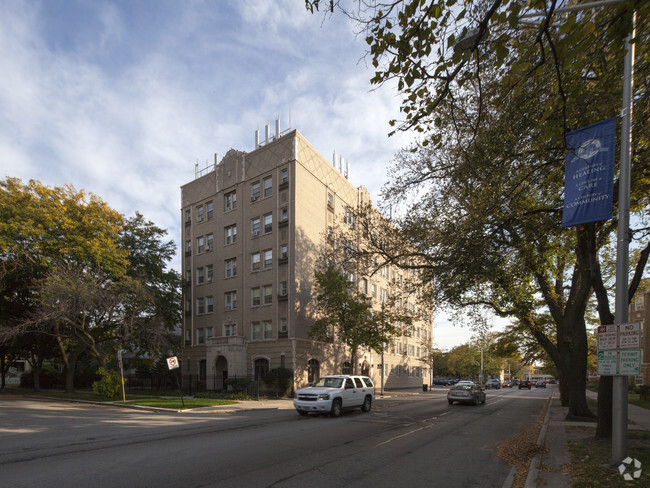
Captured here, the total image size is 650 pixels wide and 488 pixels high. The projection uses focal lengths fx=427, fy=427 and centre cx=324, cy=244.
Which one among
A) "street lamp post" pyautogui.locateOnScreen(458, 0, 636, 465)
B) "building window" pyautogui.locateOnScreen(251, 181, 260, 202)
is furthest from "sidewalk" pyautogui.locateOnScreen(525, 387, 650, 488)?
"building window" pyautogui.locateOnScreen(251, 181, 260, 202)

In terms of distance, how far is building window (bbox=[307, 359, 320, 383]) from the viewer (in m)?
33.7

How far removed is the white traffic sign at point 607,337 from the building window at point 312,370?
1075 inches

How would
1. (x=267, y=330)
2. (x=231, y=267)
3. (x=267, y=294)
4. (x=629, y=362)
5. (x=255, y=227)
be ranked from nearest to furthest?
1. (x=629, y=362)
2. (x=267, y=330)
3. (x=267, y=294)
4. (x=255, y=227)
5. (x=231, y=267)

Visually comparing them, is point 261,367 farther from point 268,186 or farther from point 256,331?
point 268,186

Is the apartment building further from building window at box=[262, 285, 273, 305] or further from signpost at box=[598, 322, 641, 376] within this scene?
signpost at box=[598, 322, 641, 376]

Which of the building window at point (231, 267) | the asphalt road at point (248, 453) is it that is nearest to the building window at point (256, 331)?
the building window at point (231, 267)

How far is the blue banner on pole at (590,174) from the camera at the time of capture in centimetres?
791

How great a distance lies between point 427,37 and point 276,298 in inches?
1131

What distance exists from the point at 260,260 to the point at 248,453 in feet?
86.9

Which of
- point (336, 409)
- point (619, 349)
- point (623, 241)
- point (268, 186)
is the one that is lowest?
point (336, 409)

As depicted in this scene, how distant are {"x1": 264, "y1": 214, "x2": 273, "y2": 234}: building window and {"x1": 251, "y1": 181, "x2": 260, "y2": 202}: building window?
211 cm

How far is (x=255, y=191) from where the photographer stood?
121ft

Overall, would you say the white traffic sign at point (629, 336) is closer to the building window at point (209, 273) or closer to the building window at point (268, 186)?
the building window at point (268, 186)

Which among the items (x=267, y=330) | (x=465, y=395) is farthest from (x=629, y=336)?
(x=267, y=330)
